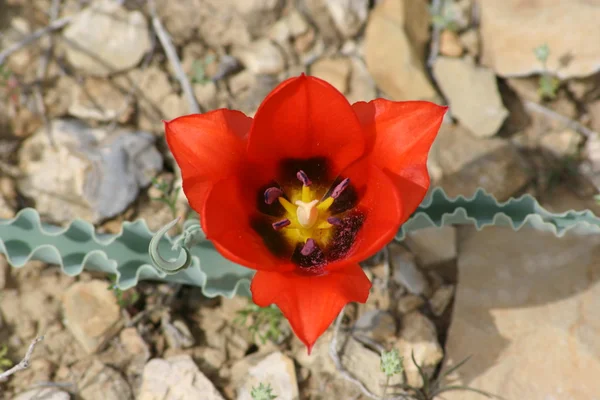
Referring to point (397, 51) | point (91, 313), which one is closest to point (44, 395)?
point (91, 313)

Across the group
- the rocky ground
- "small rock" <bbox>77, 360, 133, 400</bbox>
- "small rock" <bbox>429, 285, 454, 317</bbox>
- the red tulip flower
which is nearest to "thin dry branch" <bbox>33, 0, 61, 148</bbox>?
the rocky ground

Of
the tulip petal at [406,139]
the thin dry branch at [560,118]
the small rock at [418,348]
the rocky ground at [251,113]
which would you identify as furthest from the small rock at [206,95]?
the thin dry branch at [560,118]

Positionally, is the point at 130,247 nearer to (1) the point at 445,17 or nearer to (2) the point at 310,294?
(2) the point at 310,294

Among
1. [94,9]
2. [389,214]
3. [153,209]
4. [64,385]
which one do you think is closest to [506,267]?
[389,214]

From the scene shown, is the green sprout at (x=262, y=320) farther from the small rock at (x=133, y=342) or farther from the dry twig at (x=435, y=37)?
the dry twig at (x=435, y=37)

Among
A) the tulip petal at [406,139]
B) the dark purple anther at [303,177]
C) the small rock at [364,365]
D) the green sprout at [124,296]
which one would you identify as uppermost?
the tulip petal at [406,139]

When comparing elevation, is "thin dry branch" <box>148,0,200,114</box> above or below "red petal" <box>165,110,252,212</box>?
below

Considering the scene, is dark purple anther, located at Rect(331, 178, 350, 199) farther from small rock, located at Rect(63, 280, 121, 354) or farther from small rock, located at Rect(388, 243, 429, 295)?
small rock, located at Rect(63, 280, 121, 354)
